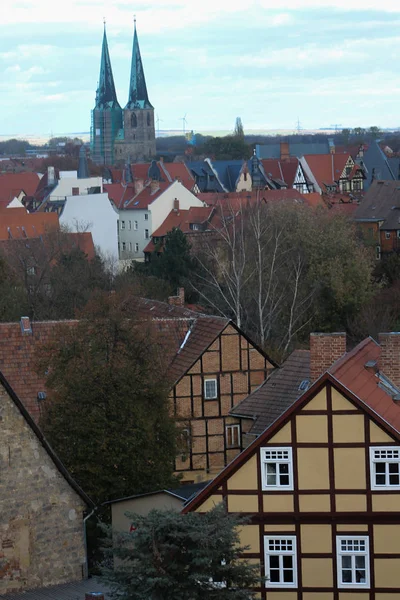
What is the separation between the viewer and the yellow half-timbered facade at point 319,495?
19438mm

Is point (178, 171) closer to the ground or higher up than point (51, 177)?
higher up

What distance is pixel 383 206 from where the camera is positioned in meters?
76.1

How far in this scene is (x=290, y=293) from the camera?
53.1 m

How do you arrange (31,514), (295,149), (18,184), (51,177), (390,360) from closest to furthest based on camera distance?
(31,514) → (390,360) → (51,177) → (18,184) → (295,149)

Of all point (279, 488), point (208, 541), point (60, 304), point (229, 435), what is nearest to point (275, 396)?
point (229, 435)

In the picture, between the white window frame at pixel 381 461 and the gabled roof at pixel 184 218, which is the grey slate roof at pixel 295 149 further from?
the white window frame at pixel 381 461

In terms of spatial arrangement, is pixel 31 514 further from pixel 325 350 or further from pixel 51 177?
Answer: pixel 51 177

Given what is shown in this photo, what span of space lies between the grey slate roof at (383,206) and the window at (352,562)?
178 ft

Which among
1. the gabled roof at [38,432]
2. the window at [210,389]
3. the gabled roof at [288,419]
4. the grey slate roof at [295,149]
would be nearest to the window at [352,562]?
the gabled roof at [288,419]

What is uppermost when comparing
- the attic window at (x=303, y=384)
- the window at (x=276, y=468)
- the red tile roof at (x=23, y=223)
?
the red tile roof at (x=23, y=223)

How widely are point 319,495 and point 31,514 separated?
480cm

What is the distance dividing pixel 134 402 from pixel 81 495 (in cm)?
334

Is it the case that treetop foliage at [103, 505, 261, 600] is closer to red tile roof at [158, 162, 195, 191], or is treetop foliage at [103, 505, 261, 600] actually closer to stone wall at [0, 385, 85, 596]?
stone wall at [0, 385, 85, 596]

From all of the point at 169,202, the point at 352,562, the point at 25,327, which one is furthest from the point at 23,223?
the point at 352,562
